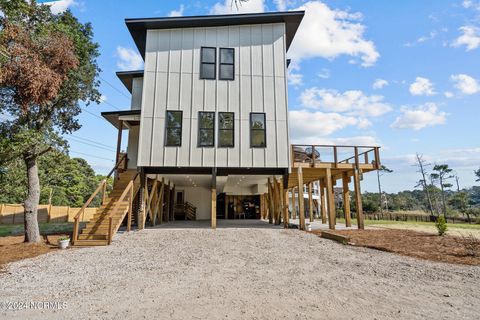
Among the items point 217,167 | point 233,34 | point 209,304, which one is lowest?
point 209,304

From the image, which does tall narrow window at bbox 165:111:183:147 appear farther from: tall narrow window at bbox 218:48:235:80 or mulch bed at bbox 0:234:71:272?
mulch bed at bbox 0:234:71:272

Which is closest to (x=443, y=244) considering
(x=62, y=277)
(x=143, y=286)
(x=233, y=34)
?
(x=143, y=286)

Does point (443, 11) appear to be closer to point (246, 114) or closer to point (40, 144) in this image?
point (246, 114)

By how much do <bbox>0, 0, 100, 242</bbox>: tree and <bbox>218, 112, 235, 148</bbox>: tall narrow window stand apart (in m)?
5.43

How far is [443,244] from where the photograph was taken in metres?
9.11

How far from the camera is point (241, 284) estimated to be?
188 inches

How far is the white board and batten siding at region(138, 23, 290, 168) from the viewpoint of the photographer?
12.4m

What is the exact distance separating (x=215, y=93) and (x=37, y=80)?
22.7 feet

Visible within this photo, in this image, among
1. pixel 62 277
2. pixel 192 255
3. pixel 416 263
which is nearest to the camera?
pixel 62 277

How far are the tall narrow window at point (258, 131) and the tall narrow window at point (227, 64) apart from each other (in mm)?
2251

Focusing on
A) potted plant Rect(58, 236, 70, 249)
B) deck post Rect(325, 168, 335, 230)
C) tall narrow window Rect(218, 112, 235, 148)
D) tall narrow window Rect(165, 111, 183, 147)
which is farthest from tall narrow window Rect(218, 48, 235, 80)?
potted plant Rect(58, 236, 70, 249)

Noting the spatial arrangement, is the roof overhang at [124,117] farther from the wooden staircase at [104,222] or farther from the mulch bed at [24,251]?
the mulch bed at [24,251]

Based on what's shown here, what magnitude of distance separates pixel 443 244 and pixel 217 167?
8.97 meters

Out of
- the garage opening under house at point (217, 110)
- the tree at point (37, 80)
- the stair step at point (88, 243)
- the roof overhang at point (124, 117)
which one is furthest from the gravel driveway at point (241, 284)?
the roof overhang at point (124, 117)
